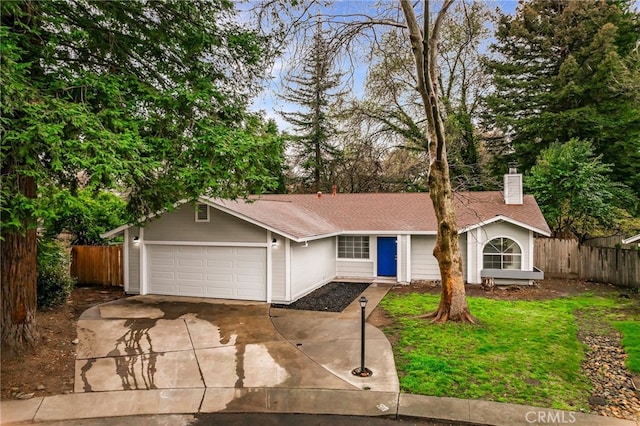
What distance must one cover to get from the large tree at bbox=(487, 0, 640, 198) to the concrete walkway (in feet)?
61.5

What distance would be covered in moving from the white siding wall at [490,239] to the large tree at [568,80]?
928 cm

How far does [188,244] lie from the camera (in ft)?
40.7

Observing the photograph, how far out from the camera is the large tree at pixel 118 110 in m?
5.61

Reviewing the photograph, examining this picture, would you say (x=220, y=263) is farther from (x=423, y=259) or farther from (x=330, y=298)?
(x=423, y=259)

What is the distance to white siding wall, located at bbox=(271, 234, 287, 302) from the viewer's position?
11594mm

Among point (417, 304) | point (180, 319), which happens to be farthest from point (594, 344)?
point (180, 319)

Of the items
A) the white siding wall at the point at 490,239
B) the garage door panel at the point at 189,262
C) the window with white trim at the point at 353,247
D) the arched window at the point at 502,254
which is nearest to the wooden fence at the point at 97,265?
the garage door panel at the point at 189,262

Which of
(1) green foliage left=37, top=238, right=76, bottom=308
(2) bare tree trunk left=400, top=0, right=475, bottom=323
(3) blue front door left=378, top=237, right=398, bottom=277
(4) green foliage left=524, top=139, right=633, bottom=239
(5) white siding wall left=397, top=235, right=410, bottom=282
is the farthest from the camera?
(4) green foliage left=524, top=139, right=633, bottom=239

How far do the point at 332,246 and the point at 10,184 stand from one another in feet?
38.3

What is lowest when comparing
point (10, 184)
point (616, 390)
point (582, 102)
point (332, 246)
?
point (616, 390)

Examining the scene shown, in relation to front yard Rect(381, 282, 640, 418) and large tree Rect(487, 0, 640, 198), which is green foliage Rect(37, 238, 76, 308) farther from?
large tree Rect(487, 0, 640, 198)

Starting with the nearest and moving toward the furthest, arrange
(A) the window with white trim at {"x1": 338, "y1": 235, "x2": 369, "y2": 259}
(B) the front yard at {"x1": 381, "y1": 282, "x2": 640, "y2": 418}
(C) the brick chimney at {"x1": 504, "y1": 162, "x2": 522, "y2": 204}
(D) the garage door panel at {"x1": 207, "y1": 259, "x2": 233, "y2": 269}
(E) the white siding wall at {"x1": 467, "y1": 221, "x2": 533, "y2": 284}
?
(B) the front yard at {"x1": 381, "y1": 282, "x2": 640, "y2": 418} < (D) the garage door panel at {"x1": 207, "y1": 259, "x2": 233, "y2": 269} < (E) the white siding wall at {"x1": 467, "y1": 221, "x2": 533, "y2": 284} < (C) the brick chimney at {"x1": 504, "y1": 162, "x2": 522, "y2": 204} < (A) the window with white trim at {"x1": 338, "y1": 235, "x2": 369, "y2": 259}

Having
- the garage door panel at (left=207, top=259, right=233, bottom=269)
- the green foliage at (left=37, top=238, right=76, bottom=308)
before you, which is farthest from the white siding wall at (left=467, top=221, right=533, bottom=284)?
the green foliage at (left=37, top=238, right=76, bottom=308)

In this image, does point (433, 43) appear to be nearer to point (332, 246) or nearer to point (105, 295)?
point (332, 246)
